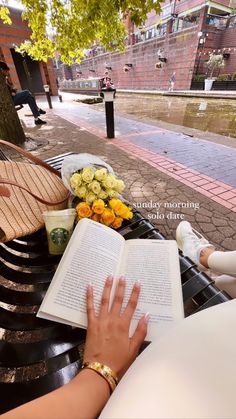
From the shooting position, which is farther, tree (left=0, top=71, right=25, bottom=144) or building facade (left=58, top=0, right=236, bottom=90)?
building facade (left=58, top=0, right=236, bottom=90)

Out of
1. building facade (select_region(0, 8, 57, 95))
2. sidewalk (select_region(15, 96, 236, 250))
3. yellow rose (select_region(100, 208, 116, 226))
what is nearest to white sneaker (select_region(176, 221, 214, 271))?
sidewalk (select_region(15, 96, 236, 250))

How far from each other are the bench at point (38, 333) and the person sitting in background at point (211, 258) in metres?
0.24

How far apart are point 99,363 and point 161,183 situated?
2.85m

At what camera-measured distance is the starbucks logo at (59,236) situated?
1352 mm

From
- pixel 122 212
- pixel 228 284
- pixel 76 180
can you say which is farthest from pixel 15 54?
pixel 228 284

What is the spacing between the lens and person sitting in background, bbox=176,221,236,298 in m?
1.30

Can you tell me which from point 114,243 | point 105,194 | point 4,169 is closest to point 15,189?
point 4,169

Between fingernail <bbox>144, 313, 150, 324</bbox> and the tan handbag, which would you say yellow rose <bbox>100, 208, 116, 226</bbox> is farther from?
fingernail <bbox>144, 313, 150, 324</bbox>

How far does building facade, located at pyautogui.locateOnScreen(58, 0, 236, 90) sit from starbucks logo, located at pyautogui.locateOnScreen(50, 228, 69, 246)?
24737 mm

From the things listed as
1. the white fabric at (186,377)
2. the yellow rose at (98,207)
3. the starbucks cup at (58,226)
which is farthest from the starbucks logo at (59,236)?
the white fabric at (186,377)

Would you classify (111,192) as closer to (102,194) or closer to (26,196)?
(102,194)

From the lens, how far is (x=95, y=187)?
1.52m

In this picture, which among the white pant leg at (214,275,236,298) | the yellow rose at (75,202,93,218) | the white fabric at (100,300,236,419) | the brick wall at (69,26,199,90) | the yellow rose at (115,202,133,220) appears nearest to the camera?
the white fabric at (100,300,236,419)

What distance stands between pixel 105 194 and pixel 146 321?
3.01 feet
